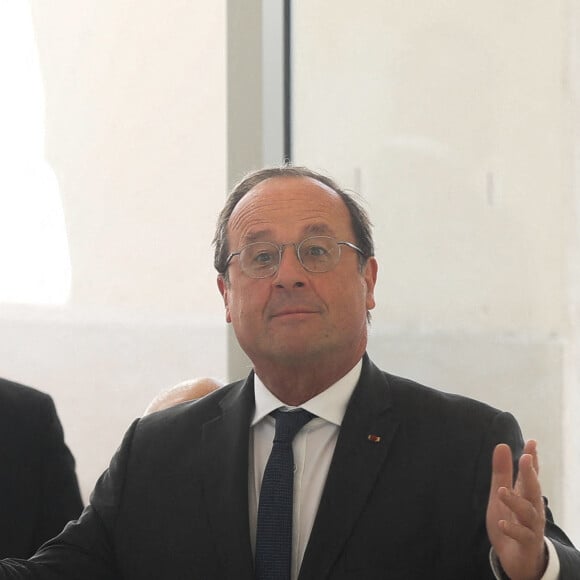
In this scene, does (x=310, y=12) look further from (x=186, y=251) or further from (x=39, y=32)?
(x=39, y=32)

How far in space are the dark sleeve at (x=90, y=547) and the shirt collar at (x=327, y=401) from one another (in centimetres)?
31

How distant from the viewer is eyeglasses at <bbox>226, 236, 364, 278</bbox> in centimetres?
190

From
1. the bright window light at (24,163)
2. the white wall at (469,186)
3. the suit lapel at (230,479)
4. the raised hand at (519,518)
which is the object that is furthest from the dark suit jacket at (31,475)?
the bright window light at (24,163)

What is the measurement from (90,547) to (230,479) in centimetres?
33

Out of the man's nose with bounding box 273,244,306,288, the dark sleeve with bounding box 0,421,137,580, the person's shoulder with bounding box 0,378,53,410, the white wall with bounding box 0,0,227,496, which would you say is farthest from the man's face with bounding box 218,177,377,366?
the white wall with bounding box 0,0,227,496

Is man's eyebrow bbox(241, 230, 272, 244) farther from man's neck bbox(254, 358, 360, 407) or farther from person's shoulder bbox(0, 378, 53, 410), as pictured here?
person's shoulder bbox(0, 378, 53, 410)

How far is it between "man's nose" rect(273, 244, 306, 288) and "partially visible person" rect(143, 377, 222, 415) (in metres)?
0.65

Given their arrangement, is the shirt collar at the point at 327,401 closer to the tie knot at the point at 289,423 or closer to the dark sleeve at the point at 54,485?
the tie knot at the point at 289,423

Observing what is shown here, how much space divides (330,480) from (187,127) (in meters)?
2.92

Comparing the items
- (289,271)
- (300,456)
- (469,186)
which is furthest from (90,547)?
(469,186)

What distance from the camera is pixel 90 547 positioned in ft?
6.42

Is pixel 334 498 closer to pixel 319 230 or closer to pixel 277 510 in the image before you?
pixel 277 510

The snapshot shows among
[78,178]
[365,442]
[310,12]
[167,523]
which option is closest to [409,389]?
[365,442]

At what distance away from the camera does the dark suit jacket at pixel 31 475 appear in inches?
92.2
